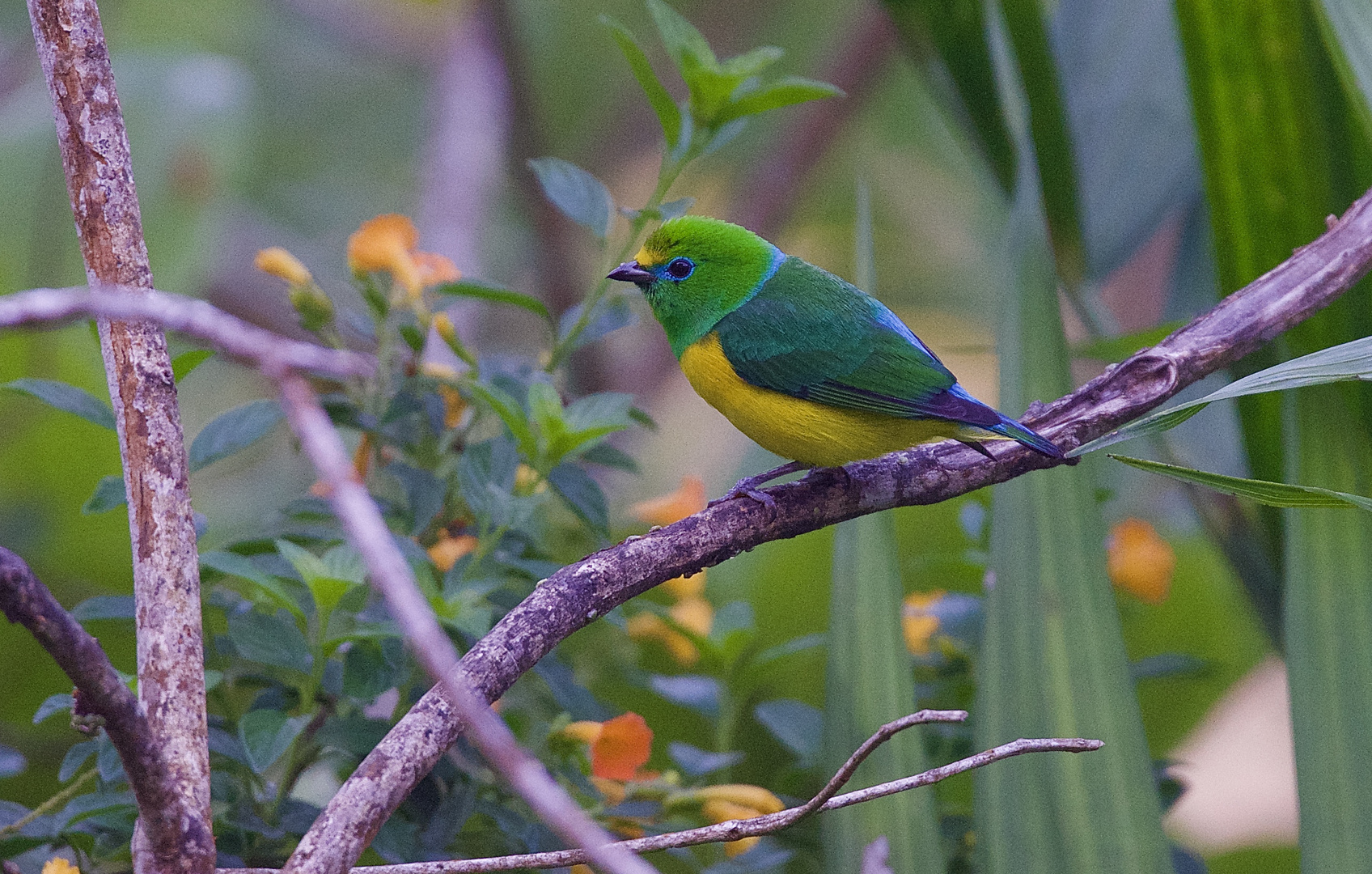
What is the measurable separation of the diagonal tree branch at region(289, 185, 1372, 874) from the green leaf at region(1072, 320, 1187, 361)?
0.70ft

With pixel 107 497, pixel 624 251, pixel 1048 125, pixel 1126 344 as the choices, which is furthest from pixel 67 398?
pixel 1048 125

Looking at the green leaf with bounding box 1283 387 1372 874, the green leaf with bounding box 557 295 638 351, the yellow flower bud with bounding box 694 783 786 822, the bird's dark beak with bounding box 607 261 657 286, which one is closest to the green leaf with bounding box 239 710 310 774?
the yellow flower bud with bounding box 694 783 786 822

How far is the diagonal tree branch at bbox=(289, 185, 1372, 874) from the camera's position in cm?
88

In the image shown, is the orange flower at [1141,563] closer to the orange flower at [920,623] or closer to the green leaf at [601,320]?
the orange flower at [920,623]

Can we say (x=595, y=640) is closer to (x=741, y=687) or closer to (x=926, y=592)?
(x=741, y=687)

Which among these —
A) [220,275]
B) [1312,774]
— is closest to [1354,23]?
[1312,774]

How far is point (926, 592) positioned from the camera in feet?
6.93

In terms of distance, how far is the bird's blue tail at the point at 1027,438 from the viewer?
1074 mm

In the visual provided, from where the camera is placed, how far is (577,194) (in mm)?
1223

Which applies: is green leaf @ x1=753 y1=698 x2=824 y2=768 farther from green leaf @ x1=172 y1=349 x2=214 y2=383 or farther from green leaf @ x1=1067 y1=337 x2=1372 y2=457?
green leaf @ x1=172 y1=349 x2=214 y2=383

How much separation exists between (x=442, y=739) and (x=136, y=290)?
1.33 ft

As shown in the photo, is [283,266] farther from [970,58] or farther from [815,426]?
[970,58]

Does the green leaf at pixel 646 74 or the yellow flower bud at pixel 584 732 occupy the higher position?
the green leaf at pixel 646 74

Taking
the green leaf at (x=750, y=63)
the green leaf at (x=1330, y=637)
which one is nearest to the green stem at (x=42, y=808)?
the green leaf at (x=750, y=63)
